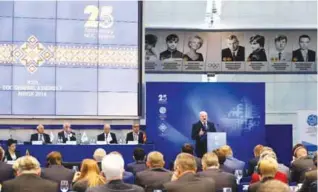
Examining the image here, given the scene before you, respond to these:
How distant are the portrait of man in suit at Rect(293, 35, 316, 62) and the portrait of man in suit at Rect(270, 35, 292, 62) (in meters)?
0.20

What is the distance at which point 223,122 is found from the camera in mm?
11609

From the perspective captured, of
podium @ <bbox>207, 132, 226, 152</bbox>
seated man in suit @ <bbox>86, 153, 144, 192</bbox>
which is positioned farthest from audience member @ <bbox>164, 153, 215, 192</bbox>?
podium @ <bbox>207, 132, 226, 152</bbox>

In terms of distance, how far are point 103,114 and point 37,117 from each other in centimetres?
145

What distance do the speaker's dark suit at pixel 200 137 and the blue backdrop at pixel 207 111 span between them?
96 centimetres

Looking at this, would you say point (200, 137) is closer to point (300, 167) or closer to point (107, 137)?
point (107, 137)

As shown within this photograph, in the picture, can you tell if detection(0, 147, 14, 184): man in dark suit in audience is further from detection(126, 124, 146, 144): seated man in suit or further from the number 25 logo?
the number 25 logo

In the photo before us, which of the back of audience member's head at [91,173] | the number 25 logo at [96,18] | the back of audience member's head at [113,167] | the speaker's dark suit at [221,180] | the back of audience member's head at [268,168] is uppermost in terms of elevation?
the number 25 logo at [96,18]

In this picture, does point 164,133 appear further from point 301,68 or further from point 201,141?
point 301,68

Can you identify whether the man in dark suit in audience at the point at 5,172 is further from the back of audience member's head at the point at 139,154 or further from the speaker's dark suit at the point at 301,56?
the speaker's dark suit at the point at 301,56

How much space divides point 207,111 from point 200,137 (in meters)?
1.39

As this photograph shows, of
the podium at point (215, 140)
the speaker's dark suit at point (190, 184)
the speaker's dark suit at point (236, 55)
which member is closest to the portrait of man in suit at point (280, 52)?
Answer: the speaker's dark suit at point (236, 55)

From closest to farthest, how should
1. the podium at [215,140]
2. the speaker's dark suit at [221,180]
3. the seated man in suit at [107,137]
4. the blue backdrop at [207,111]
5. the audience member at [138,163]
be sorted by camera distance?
the speaker's dark suit at [221,180] < the audience member at [138,163] < the podium at [215,140] < the blue backdrop at [207,111] < the seated man in suit at [107,137]

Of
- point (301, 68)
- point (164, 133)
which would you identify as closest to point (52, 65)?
point (164, 133)

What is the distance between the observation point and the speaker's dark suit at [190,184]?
4.23 metres
